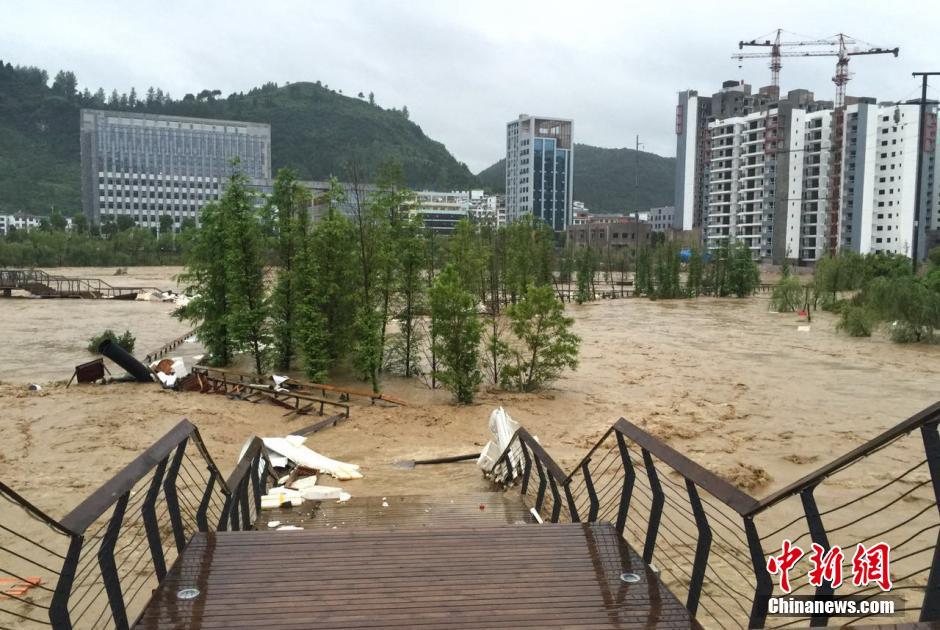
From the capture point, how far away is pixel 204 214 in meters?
21.3

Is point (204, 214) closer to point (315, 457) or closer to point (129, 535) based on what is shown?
point (315, 457)

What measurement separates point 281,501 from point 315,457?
245cm

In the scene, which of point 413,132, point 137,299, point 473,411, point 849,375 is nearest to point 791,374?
point 849,375

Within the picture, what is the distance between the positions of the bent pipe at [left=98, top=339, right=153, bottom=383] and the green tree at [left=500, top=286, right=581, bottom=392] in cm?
843

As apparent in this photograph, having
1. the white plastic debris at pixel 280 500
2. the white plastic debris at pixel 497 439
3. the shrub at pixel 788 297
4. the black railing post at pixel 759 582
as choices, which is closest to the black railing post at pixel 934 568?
the black railing post at pixel 759 582

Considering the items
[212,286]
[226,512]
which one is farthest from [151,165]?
[226,512]

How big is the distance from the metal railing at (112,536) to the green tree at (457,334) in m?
7.67

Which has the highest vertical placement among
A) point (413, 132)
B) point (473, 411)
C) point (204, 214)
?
point (413, 132)

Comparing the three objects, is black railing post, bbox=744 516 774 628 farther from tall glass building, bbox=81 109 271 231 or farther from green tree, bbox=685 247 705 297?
tall glass building, bbox=81 109 271 231

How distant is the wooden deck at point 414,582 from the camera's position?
3041 millimetres

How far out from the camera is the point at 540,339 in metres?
17.7

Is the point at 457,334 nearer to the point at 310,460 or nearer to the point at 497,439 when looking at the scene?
the point at 497,439

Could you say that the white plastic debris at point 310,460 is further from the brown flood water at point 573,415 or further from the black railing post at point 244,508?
the black railing post at point 244,508

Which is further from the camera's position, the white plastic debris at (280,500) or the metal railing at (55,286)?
the metal railing at (55,286)
